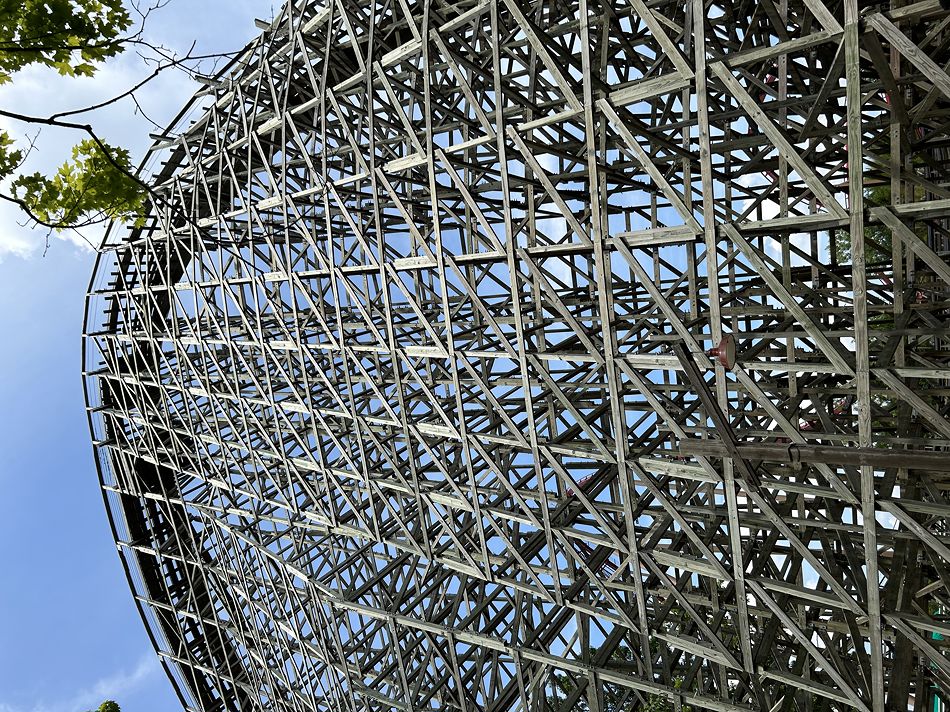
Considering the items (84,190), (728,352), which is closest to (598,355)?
(728,352)

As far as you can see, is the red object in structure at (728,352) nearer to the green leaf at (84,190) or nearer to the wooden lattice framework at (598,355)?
the wooden lattice framework at (598,355)

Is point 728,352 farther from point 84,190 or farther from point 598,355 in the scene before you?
point 84,190

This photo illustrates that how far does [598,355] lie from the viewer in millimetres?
7328

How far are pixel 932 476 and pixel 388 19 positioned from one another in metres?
13.0

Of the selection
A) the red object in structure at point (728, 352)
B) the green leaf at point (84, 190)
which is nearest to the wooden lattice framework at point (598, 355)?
the red object in structure at point (728, 352)

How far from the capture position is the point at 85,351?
1856 centimetres

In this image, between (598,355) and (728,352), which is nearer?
(728,352)

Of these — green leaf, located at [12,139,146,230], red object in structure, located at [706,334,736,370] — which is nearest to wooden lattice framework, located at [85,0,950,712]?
red object in structure, located at [706,334,736,370]

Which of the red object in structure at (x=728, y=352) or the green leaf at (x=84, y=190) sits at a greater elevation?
the green leaf at (x=84, y=190)

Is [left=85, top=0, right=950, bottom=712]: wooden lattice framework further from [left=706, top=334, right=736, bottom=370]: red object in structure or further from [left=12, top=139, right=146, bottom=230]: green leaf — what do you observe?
[left=12, top=139, right=146, bottom=230]: green leaf

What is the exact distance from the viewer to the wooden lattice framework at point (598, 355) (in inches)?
243

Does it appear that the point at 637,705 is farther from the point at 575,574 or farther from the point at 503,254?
the point at 503,254

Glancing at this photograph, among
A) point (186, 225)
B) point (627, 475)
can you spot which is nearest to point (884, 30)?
point (627, 475)

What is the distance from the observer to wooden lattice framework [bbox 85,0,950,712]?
6164 millimetres
